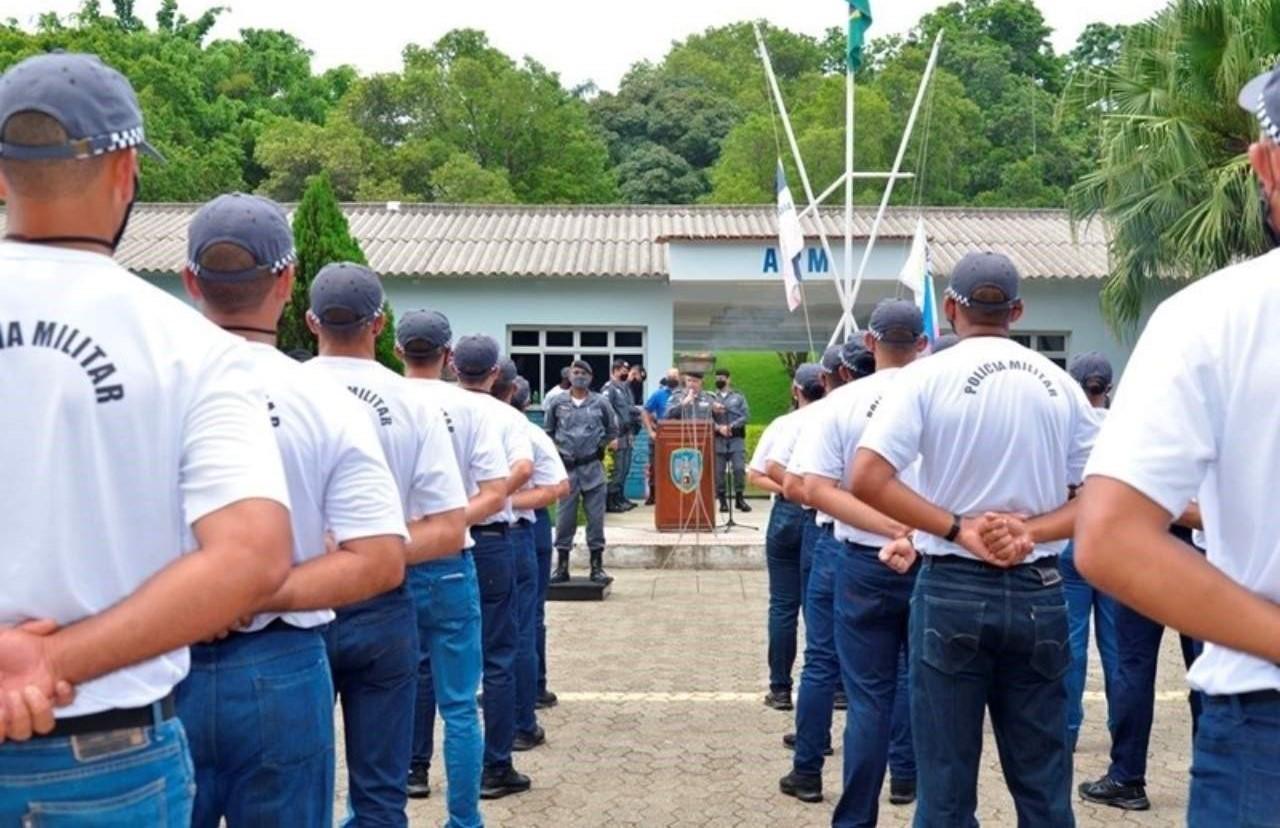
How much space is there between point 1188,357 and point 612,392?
15.9 metres

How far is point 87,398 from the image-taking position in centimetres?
216

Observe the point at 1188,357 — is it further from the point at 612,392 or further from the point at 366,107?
the point at 366,107

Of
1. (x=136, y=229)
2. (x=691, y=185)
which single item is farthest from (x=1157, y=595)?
(x=691, y=185)

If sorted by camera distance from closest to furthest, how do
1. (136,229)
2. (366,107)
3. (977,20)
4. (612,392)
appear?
1. (612,392)
2. (136,229)
3. (366,107)
4. (977,20)

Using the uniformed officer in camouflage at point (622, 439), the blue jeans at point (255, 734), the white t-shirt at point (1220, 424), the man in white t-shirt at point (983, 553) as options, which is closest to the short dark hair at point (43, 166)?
the blue jeans at point (255, 734)

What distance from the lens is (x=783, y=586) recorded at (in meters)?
8.42

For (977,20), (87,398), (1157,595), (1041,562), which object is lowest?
(1041,562)

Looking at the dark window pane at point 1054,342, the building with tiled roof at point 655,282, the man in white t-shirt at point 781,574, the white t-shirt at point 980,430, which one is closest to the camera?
the white t-shirt at point 980,430

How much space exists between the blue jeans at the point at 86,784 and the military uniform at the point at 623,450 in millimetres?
15897

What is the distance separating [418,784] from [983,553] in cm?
348

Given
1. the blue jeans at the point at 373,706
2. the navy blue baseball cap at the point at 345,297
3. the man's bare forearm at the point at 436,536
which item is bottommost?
the blue jeans at the point at 373,706

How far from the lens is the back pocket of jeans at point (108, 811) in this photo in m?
2.15

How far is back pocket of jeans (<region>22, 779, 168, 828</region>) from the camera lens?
2.15 meters

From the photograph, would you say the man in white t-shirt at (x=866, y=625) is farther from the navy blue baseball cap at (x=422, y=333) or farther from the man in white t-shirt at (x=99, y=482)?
the man in white t-shirt at (x=99, y=482)
